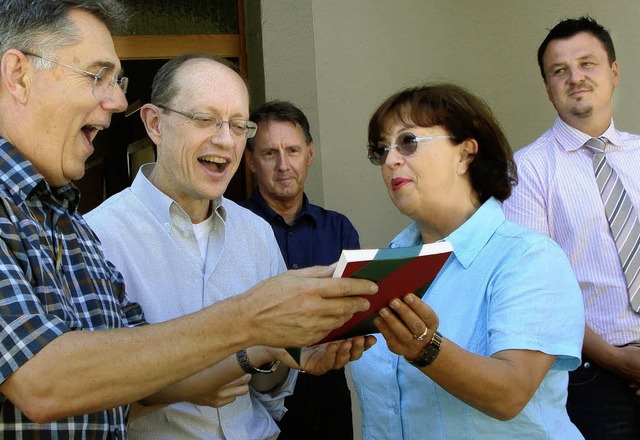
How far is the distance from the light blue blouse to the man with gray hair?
0.59 m

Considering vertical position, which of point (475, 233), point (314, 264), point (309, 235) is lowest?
point (314, 264)

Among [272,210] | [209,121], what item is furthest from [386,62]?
[209,121]

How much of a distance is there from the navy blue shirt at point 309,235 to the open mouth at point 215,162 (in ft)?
3.63

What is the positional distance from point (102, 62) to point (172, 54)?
260 centimetres

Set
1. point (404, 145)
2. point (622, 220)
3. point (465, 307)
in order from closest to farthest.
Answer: point (465, 307) < point (404, 145) < point (622, 220)

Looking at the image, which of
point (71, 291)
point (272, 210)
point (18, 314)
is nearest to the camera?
point (18, 314)

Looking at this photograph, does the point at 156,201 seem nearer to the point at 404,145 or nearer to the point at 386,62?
the point at 404,145

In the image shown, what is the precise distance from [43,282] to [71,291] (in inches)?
6.9

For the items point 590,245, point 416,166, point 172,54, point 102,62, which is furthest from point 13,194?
point 172,54

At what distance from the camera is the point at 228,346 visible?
6.23 ft

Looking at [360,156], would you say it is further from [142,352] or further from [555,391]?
[142,352]

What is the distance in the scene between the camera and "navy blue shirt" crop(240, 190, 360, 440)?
381 cm

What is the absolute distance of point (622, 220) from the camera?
3.74 metres

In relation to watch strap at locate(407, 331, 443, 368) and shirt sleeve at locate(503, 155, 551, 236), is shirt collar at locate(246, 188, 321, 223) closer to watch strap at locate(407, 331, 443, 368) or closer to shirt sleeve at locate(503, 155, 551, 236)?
Answer: shirt sleeve at locate(503, 155, 551, 236)
